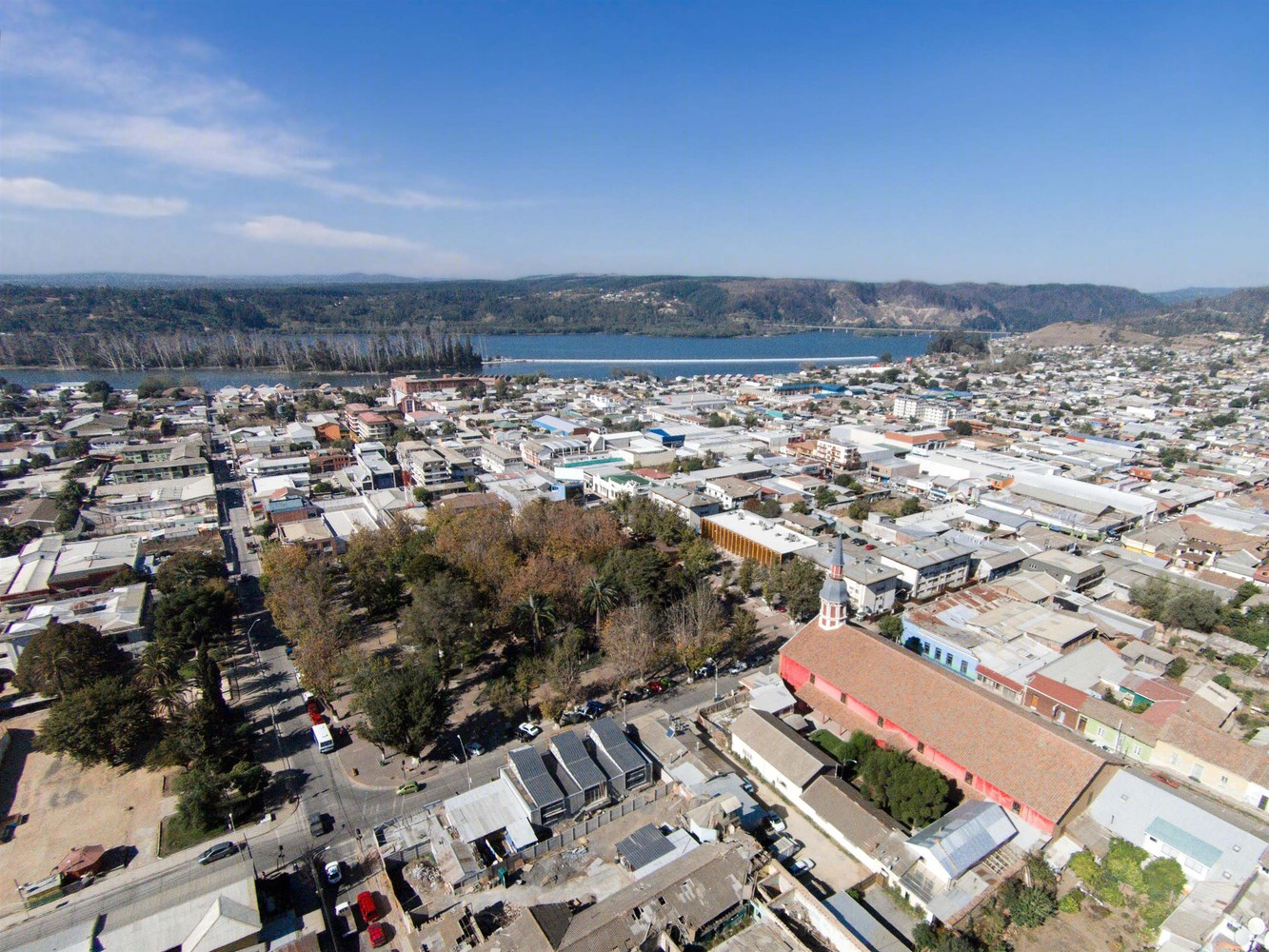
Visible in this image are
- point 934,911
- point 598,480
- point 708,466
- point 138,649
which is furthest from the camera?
point 708,466

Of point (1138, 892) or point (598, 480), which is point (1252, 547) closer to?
point (1138, 892)

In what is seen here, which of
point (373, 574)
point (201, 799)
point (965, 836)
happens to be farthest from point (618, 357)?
point (965, 836)

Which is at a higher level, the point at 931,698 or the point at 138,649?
the point at 931,698

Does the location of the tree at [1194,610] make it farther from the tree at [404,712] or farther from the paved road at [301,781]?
the tree at [404,712]

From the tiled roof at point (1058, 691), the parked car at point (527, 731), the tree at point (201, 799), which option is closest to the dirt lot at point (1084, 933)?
the tiled roof at point (1058, 691)

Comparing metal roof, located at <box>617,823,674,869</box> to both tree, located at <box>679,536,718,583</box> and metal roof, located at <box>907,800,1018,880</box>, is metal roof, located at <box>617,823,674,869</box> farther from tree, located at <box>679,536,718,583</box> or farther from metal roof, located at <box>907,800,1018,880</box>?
tree, located at <box>679,536,718,583</box>

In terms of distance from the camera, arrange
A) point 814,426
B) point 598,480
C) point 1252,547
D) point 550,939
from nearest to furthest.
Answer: point 550,939 < point 1252,547 < point 598,480 < point 814,426

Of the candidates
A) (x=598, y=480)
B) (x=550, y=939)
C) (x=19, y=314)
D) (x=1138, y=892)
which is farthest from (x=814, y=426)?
(x=19, y=314)
